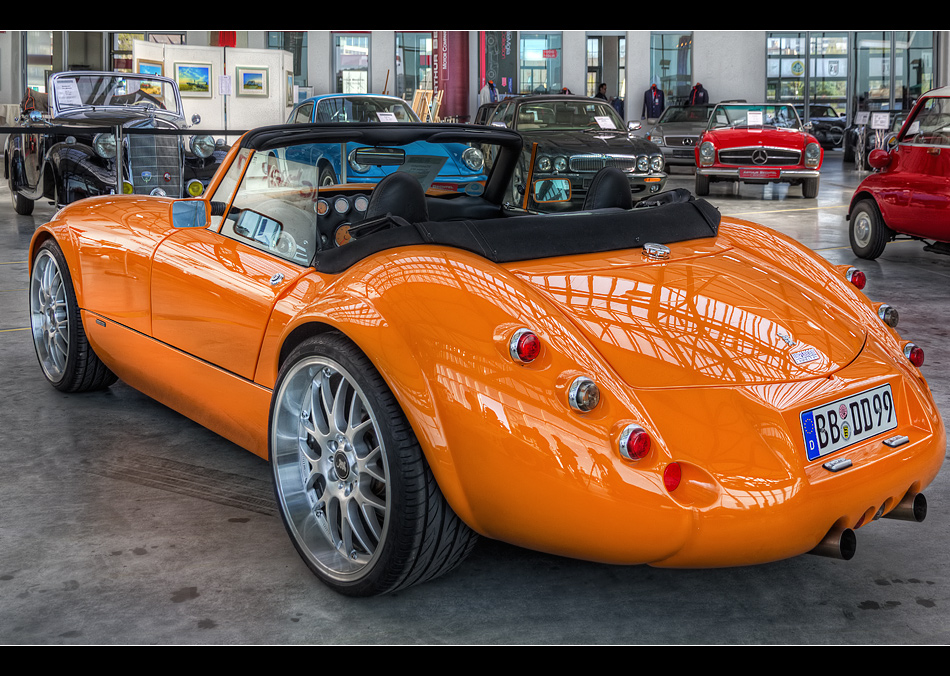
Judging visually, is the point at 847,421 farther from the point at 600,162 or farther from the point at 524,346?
the point at 600,162

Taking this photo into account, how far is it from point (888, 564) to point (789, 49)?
28.1 m

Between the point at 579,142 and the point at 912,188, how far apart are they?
489 centimetres

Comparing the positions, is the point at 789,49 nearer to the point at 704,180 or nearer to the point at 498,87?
the point at 498,87

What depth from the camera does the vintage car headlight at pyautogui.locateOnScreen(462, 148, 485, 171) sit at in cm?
379

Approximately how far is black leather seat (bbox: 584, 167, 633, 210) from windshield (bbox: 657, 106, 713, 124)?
17.3 metres

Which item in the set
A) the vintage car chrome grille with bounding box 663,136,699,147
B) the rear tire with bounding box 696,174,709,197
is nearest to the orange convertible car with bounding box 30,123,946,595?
the rear tire with bounding box 696,174,709,197

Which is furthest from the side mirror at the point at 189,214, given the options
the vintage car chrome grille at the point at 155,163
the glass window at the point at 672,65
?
the glass window at the point at 672,65

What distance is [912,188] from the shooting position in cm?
809

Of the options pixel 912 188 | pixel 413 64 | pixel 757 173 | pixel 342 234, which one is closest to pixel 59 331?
pixel 342 234

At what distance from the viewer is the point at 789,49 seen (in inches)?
1110

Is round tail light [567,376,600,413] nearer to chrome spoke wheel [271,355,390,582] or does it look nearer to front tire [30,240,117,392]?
chrome spoke wheel [271,355,390,582]

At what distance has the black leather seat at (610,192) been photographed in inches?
136
